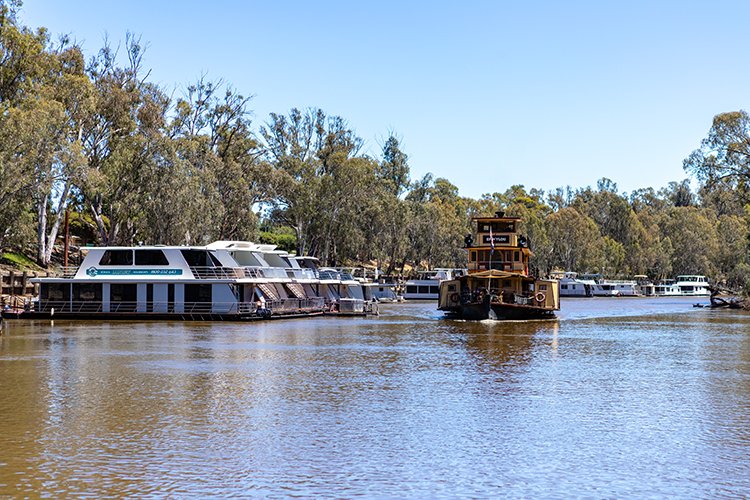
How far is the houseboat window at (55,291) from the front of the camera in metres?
55.5

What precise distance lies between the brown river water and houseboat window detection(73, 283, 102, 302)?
1615cm

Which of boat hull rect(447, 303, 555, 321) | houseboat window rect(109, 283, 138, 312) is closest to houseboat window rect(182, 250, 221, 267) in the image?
houseboat window rect(109, 283, 138, 312)

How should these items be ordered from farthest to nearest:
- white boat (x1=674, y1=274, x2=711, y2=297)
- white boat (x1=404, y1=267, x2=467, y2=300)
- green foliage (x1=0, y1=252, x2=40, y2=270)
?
white boat (x1=674, y1=274, x2=711, y2=297) < white boat (x1=404, y1=267, x2=467, y2=300) < green foliage (x1=0, y1=252, x2=40, y2=270)

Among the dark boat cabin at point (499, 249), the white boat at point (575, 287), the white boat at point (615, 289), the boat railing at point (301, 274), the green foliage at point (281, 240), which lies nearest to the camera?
the dark boat cabin at point (499, 249)

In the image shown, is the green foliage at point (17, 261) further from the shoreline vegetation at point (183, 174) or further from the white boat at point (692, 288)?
the white boat at point (692, 288)

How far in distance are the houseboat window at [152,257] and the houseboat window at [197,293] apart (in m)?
2.14

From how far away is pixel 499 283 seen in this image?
196ft

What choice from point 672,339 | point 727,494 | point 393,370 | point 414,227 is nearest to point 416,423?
point 727,494

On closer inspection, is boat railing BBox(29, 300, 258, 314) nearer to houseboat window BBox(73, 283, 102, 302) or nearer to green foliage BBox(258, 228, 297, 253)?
houseboat window BBox(73, 283, 102, 302)

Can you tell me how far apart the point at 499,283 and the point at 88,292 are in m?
27.2

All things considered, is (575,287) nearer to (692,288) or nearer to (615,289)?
(615,289)

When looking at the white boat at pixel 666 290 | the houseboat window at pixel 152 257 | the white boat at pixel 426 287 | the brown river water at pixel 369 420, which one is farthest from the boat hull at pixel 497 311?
the white boat at pixel 666 290

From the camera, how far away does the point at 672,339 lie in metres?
45.4

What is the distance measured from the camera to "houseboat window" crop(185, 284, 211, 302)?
180 feet
